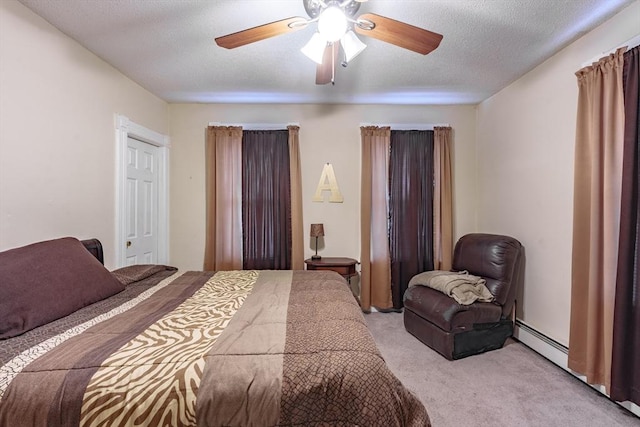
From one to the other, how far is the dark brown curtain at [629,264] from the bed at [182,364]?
1.60m

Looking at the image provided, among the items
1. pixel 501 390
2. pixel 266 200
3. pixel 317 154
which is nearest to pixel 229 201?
pixel 266 200

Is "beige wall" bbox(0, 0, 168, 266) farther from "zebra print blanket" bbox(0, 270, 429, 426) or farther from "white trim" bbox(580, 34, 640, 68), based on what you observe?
"white trim" bbox(580, 34, 640, 68)

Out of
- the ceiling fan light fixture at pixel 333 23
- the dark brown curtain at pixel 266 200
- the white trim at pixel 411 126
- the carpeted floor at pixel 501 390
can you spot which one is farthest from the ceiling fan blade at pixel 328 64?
the carpeted floor at pixel 501 390

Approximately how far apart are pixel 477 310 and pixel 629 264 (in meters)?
1.07

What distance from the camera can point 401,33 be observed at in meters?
1.63

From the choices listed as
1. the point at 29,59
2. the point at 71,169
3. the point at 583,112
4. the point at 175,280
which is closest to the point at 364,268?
the point at 175,280

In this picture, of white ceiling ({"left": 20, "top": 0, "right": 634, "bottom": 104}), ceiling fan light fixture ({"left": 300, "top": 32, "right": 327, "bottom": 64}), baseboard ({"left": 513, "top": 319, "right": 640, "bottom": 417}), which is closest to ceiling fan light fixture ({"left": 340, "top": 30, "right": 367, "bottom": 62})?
ceiling fan light fixture ({"left": 300, "top": 32, "right": 327, "bottom": 64})

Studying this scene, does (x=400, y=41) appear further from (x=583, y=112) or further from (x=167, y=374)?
(x=167, y=374)

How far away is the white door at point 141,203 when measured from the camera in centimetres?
304

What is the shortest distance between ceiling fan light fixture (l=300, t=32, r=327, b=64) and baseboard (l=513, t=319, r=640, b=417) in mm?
2828

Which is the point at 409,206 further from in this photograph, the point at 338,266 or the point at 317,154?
the point at 317,154

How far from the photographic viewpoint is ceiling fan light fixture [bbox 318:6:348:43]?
1.55 m

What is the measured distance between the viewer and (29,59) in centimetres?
192

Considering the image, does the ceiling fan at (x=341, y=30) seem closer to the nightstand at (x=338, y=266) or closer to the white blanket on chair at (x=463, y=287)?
the white blanket on chair at (x=463, y=287)
